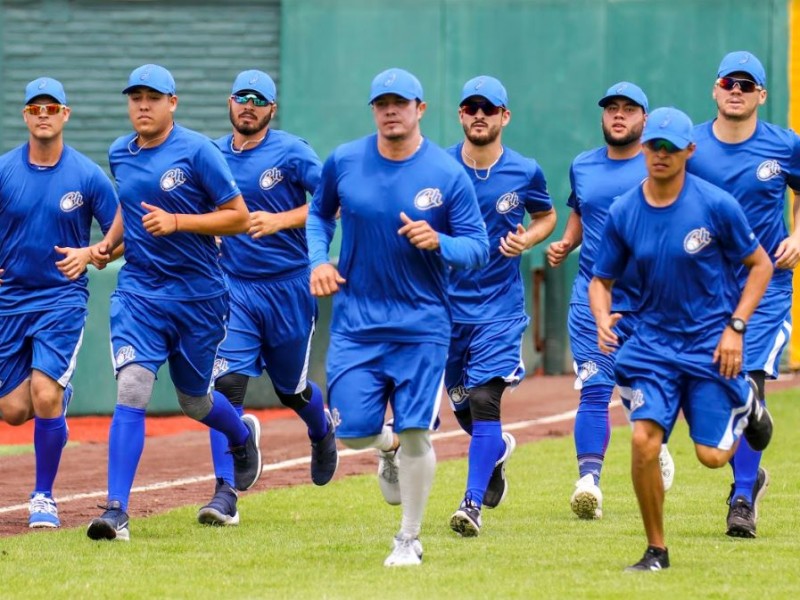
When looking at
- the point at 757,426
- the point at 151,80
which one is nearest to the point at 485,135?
the point at 151,80

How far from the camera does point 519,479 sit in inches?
486

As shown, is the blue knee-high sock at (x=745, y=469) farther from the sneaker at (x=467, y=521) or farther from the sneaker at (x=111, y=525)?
the sneaker at (x=111, y=525)

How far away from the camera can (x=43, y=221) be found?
1010cm

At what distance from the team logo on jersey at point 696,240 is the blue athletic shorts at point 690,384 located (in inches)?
17.3

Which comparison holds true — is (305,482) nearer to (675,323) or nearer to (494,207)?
(494,207)

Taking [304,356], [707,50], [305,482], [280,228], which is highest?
[707,50]

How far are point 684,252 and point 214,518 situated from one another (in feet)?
11.4

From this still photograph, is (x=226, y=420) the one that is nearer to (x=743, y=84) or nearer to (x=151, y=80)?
(x=151, y=80)

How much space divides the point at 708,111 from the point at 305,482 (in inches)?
441

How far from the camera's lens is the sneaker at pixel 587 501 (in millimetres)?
9977

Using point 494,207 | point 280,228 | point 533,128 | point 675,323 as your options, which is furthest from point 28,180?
point 533,128

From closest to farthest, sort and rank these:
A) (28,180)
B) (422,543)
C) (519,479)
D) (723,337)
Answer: (723,337) < (422,543) < (28,180) < (519,479)

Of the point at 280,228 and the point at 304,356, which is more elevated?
the point at 280,228

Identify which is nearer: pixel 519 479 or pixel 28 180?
pixel 28 180
